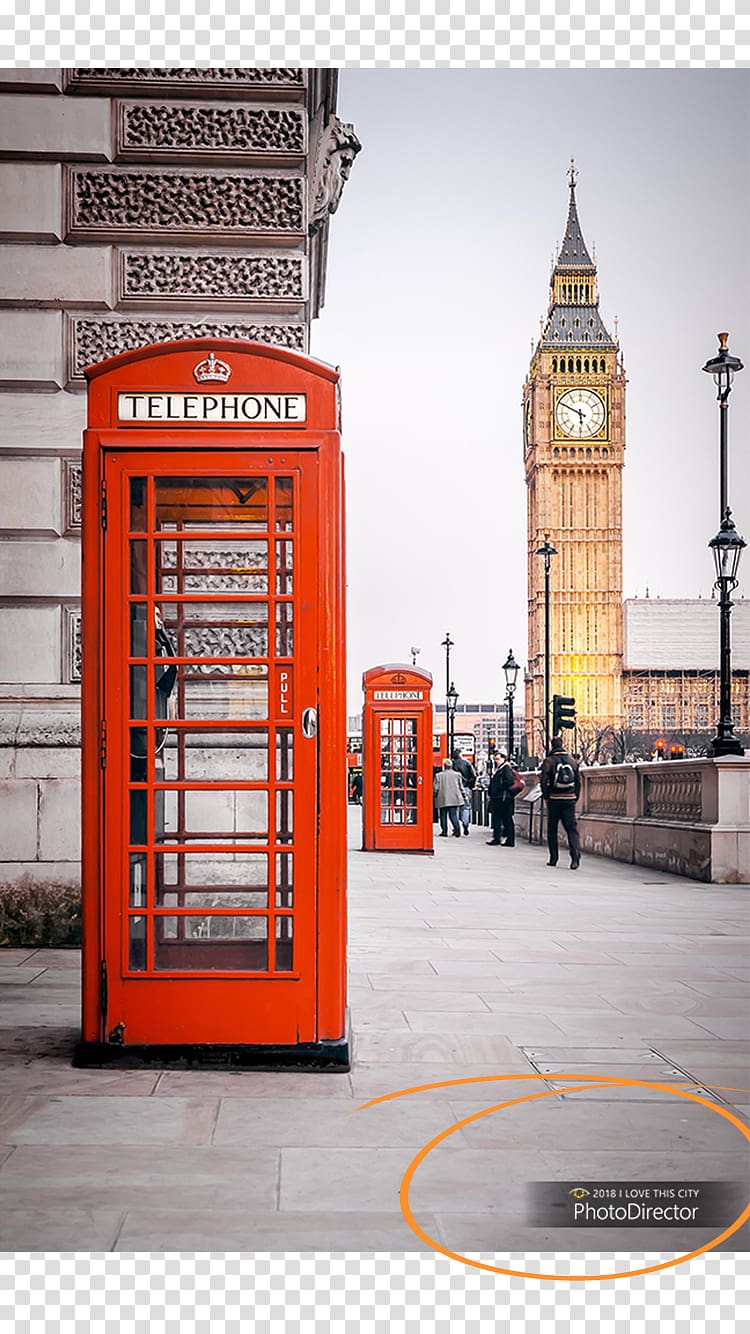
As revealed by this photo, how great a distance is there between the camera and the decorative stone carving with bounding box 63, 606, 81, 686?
8.12 metres

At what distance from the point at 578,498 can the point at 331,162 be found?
4937 inches

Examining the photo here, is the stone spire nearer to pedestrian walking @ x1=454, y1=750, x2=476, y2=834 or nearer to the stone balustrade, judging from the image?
pedestrian walking @ x1=454, y1=750, x2=476, y2=834

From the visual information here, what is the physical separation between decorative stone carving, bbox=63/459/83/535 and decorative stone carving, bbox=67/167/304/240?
1.51 meters

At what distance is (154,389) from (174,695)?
133 cm

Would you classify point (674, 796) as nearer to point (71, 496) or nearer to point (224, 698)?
point (71, 496)

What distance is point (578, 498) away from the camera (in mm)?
132250

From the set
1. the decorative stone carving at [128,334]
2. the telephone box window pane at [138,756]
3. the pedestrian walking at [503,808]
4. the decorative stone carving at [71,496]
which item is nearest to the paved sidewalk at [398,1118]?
the telephone box window pane at [138,756]

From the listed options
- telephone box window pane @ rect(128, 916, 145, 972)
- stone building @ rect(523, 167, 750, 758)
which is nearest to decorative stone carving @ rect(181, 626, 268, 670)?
telephone box window pane @ rect(128, 916, 145, 972)

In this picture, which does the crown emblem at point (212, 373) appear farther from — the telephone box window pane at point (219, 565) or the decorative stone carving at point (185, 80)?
the decorative stone carving at point (185, 80)

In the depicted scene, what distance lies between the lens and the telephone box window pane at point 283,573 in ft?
17.1

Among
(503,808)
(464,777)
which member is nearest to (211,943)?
(503,808)

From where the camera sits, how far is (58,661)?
8125 millimetres

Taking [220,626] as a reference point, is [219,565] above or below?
above

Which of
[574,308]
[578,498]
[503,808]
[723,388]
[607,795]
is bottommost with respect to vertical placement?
[503,808]
